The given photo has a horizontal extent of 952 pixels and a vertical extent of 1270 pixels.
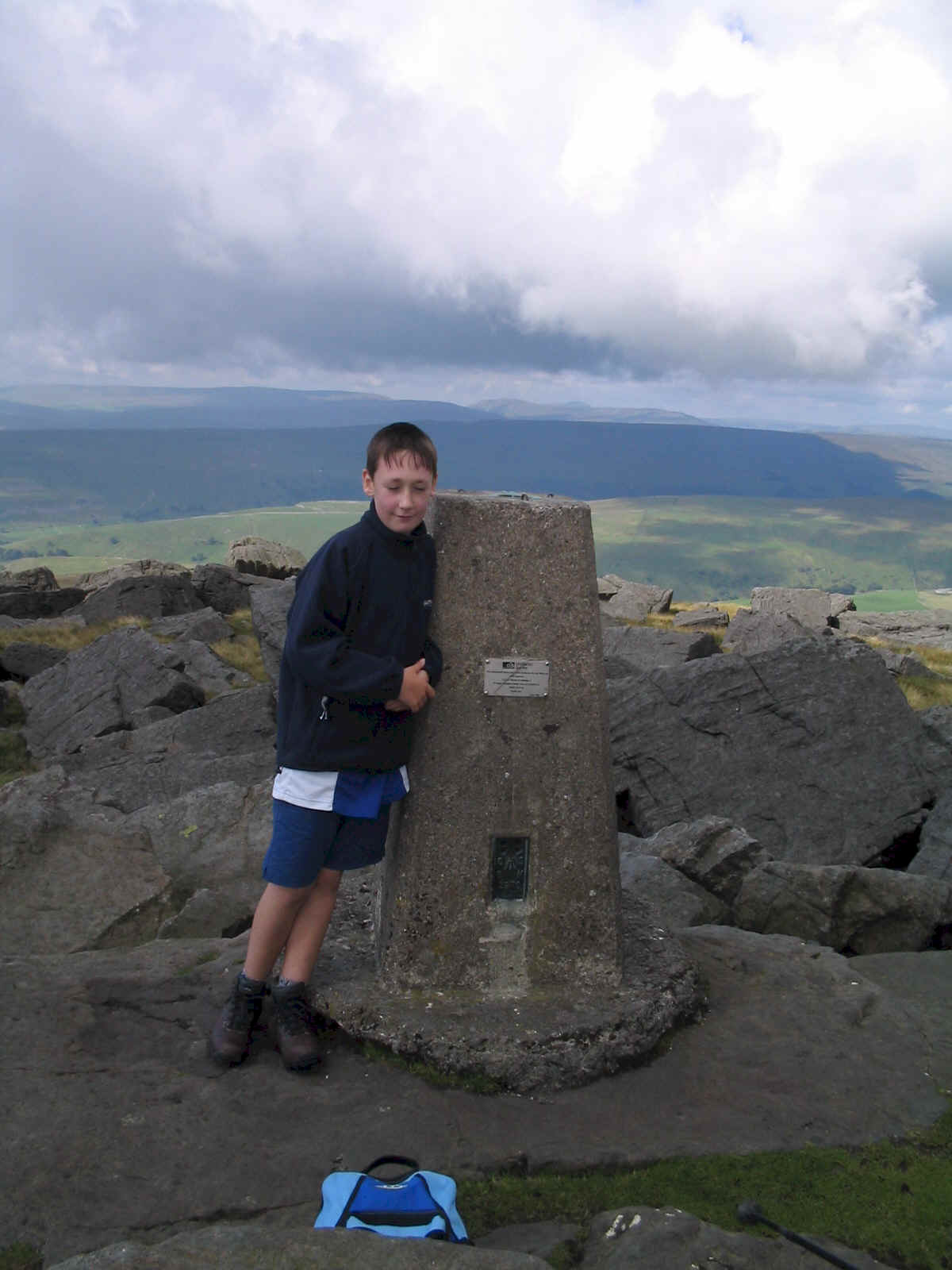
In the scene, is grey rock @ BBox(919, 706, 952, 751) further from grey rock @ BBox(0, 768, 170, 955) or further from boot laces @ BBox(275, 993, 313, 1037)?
grey rock @ BBox(0, 768, 170, 955)

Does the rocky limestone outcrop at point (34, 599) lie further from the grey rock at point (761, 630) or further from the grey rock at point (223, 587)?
the grey rock at point (761, 630)

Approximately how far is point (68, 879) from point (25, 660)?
15.5 metres

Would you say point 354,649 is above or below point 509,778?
above

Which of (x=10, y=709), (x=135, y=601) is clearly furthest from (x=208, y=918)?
(x=135, y=601)

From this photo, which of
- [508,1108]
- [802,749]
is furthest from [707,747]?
[508,1108]

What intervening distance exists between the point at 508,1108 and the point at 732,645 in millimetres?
22635

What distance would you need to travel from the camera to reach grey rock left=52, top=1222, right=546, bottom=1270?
10.3 feet

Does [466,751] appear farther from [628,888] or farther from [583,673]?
[628,888]

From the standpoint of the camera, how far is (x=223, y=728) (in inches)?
596

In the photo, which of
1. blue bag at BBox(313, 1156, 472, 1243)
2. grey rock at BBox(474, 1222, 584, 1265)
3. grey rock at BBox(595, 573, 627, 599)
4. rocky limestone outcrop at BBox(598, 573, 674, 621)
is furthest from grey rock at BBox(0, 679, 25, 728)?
grey rock at BBox(595, 573, 627, 599)

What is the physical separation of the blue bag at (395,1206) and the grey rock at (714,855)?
4.55 m

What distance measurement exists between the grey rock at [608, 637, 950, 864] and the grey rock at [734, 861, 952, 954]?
249cm

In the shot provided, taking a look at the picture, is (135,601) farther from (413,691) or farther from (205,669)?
(413,691)

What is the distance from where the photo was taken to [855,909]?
726cm
